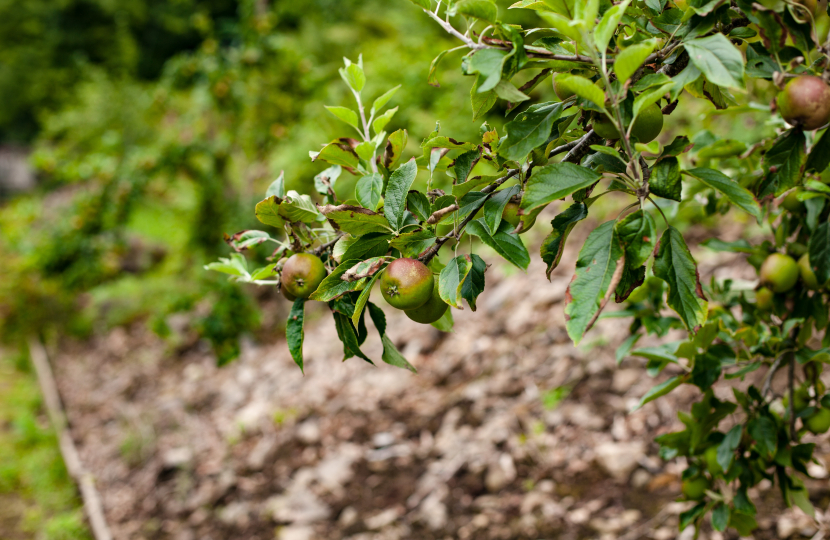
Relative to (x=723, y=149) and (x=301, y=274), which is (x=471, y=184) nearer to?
(x=301, y=274)

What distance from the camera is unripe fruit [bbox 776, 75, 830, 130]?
61cm

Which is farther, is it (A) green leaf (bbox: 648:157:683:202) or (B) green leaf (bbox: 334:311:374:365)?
(B) green leaf (bbox: 334:311:374:365)

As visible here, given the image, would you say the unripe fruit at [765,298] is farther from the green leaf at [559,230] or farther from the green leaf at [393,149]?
the green leaf at [393,149]

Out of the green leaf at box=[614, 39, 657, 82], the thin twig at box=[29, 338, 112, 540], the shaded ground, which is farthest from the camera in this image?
the thin twig at box=[29, 338, 112, 540]

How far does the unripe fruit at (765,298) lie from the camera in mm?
1144

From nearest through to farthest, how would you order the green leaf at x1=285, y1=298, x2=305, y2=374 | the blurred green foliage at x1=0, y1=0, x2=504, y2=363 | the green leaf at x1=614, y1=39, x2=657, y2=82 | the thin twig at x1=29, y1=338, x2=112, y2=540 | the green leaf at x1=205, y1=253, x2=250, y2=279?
the green leaf at x1=614, y1=39, x2=657, y2=82
the green leaf at x1=285, y1=298, x2=305, y2=374
the green leaf at x1=205, y1=253, x2=250, y2=279
the thin twig at x1=29, y1=338, x2=112, y2=540
the blurred green foliage at x1=0, y1=0, x2=504, y2=363

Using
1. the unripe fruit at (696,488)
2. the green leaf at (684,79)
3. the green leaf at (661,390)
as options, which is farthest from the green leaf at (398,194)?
the unripe fruit at (696,488)

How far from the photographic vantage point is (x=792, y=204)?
1.09 m

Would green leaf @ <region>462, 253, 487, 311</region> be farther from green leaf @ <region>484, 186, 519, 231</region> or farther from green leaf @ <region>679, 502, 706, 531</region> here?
green leaf @ <region>679, 502, 706, 531</region>

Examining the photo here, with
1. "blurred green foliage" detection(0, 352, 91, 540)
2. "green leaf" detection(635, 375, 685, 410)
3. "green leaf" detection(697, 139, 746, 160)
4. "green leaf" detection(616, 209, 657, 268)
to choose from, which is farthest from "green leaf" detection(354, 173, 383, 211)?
"blurred green foliage" detection(0, 352, 91, 540)

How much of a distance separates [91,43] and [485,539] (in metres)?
16.4

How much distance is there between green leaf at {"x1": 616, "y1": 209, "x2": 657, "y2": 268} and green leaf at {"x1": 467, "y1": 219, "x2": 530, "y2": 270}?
12 centimetres

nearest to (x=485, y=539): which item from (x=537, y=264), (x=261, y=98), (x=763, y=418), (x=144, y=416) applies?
(x=763, y=418)

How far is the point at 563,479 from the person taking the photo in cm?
199
